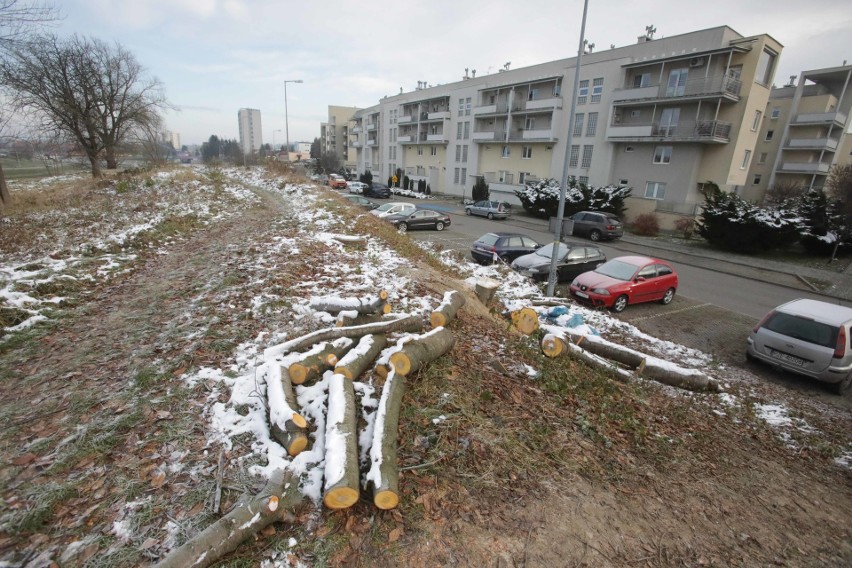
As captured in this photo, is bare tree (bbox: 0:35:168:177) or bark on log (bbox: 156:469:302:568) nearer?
bark on log (bbox: 156:469:302:568)

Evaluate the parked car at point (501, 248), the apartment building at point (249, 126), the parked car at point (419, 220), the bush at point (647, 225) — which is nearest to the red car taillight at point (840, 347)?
the parked car at point (501, 248)

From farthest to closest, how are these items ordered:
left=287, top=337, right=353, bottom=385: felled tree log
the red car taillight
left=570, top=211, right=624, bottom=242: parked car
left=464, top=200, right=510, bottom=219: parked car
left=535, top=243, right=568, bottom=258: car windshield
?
left=464, top=200, right=510, bottom=219: parked car < left=570, top=211, right=624, bottom=242: parked car < left=535, top=243, right=568, bottom=258: car windshield < the red car taillight < left=287, top=337, right=353, bottom=385: felled tree log

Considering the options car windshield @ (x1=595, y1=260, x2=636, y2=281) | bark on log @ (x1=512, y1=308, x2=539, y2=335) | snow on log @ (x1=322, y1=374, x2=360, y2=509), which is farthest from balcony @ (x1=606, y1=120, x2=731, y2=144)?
snow on log @ (x1=322, y1=374, x2=360, y2=509)

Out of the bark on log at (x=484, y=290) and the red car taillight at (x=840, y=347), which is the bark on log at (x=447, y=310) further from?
the red car taillight at (x=840, y=347)

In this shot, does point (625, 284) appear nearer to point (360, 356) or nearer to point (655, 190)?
point (360, 356)

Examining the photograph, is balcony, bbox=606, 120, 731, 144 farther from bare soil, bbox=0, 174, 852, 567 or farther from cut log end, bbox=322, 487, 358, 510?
cut log end, bbox=322, 487, 358, 510

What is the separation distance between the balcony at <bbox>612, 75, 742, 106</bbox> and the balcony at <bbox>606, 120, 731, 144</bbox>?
5.16 feet

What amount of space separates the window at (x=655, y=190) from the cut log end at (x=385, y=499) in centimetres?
3248

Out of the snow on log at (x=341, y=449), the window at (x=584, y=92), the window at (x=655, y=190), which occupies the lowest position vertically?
the snow on log at (x=341, y=449)

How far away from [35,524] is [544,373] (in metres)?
5.50

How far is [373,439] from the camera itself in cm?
363

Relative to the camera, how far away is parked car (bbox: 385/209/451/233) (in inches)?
896

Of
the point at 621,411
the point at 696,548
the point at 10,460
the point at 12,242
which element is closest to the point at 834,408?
the point at 621,411

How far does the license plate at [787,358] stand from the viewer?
319 inches
